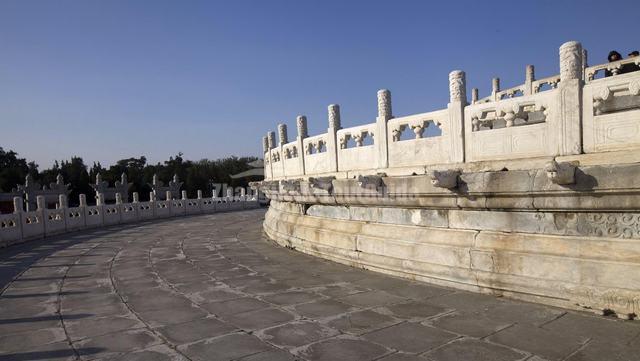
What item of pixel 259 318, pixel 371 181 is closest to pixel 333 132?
pixel 371 181

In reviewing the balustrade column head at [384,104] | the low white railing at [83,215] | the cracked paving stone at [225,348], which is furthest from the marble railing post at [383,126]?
the low white railing at [83,215]

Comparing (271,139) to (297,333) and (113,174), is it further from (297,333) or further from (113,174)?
(113,174)

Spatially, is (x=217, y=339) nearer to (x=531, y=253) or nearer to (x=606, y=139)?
(x=531, y=253)

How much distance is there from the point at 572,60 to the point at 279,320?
13.5 ft

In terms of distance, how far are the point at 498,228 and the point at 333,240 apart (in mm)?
2947

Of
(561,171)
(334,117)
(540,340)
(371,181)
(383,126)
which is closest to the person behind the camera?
(540,340)

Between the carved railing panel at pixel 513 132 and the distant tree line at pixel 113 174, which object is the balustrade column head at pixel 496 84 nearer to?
the carved railing panel at pixel 513 132

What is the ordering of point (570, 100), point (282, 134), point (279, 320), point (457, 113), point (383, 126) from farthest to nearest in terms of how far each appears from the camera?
point (282, 134) → point (383, 126) → point (457, 113) → point (570, 100) → point (279, 320)

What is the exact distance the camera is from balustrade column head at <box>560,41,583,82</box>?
175 inches

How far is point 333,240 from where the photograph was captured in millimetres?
7051

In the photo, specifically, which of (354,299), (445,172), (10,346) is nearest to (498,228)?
(445,172)

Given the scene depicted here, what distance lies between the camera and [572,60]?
4445 mm

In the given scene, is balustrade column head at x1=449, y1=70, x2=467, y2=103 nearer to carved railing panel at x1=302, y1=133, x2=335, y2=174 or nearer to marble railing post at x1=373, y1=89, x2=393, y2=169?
marble railing post at x1=373, y1=89, x2=393, y2=169

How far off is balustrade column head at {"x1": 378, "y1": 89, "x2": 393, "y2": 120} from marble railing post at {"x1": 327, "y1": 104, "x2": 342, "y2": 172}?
1.40 metres
